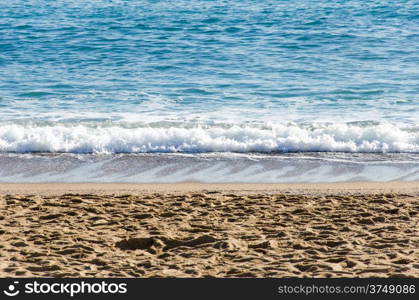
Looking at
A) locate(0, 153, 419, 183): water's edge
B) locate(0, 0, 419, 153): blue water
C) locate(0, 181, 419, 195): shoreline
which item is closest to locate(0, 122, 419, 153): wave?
locate(0, 0, 419, 153): blue water

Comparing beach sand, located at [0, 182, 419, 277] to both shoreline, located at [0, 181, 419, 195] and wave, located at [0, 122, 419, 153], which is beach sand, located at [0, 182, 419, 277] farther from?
wave, located at [0, 122, 419, 153]

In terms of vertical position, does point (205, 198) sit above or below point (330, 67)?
below

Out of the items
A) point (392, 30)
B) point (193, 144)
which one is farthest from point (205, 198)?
point (392, 30)

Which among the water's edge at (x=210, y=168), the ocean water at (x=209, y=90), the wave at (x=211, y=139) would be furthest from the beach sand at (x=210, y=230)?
the wave at (x=211, y=139)

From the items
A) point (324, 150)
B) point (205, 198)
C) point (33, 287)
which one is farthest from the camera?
point (324, 150)

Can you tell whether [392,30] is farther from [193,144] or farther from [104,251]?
[104,251]

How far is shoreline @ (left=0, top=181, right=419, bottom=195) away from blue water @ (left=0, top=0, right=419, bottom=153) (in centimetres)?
153

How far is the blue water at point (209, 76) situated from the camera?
1025 centimetres

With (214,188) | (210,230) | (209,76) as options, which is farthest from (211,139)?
(209,76)

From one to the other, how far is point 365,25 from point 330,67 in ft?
12.5

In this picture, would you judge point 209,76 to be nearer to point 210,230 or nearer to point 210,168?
point 210,168

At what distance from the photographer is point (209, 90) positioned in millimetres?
13391

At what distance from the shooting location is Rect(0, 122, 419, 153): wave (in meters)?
9.93

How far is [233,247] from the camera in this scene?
5.89 m
